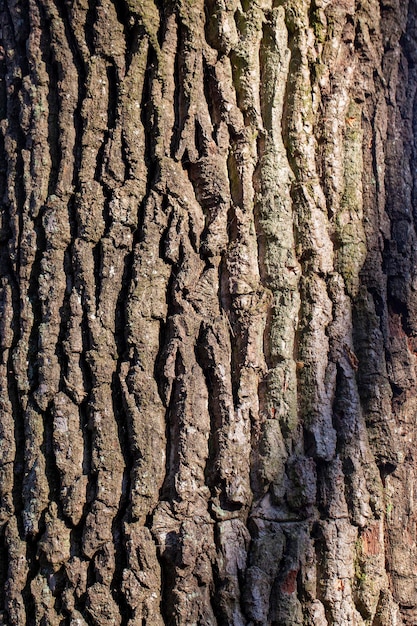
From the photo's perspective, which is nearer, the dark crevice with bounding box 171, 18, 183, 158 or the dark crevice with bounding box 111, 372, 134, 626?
the dark crevice with bounding box 111, 372, 134, 626

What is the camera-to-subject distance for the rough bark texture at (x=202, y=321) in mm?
1405

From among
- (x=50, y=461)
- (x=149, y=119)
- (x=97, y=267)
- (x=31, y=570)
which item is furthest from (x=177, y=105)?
(x=31, y=570)

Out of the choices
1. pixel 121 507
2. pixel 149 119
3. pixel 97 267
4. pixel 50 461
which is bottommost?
pixel 121 507

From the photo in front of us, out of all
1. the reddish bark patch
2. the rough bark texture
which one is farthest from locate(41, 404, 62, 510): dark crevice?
the reddish bark patch

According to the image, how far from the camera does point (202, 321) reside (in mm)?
1485

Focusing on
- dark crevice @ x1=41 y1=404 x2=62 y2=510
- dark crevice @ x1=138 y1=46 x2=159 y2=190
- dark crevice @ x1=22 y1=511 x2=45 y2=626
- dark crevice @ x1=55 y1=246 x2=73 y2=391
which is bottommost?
dark crevice @ x1=22 y1=511 x2=45 y2=626

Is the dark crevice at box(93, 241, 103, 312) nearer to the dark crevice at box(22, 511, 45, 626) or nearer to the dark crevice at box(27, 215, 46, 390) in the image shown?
the dark crevice at box(27, 215, 46, 390)

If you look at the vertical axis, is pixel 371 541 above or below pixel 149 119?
below

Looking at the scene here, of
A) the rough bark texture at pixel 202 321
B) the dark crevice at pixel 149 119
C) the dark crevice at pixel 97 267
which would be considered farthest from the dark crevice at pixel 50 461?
the dark crevice at pixel 149 119

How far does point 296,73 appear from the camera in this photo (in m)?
1.62

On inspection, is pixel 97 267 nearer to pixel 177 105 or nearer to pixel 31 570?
pixel 177 105

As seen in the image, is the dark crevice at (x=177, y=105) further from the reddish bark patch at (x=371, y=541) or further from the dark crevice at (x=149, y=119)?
the reddish bark patch at (x=371, y=541)

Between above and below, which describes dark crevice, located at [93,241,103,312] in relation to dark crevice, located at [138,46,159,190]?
below

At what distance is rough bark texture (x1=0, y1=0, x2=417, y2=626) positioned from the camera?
55.3 inches
